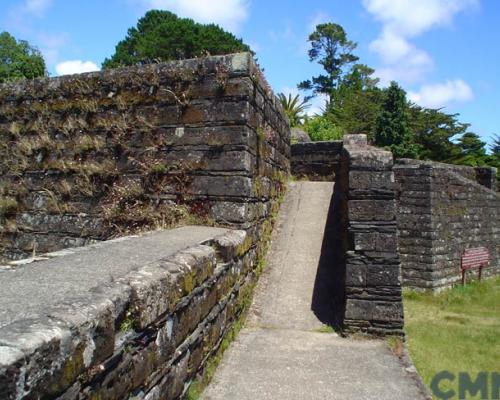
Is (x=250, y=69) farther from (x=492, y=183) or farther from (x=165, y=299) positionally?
(x=492, y=183)

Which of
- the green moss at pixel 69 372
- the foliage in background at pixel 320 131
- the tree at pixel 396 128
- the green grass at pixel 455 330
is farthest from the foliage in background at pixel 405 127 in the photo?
the green moss at pixel 69 372

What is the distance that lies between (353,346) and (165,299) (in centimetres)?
273

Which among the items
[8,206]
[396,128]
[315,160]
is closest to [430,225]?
[315,160]

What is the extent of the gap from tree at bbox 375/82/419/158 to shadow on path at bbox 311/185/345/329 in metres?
22.7

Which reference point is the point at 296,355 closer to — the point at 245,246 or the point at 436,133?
the point at 245,246

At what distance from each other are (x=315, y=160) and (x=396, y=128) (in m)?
20.3

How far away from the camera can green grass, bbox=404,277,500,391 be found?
17.7 feet

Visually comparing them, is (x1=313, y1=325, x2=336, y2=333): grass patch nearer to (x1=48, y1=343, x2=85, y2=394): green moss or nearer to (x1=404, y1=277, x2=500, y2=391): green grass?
(x1=404, y1=277, x2=500, y2=391): green grass

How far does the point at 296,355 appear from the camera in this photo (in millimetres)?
4195

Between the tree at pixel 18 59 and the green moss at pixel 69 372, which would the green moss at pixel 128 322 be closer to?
the green moss at pixel 69 372

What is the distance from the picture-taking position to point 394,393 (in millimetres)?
3535

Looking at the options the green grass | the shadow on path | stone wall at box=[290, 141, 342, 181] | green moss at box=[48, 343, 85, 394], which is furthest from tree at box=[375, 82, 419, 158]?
green moss at box=[48, 343, 85, 394]

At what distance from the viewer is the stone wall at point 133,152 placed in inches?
201

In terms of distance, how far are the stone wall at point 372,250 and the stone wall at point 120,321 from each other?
5.09ft
